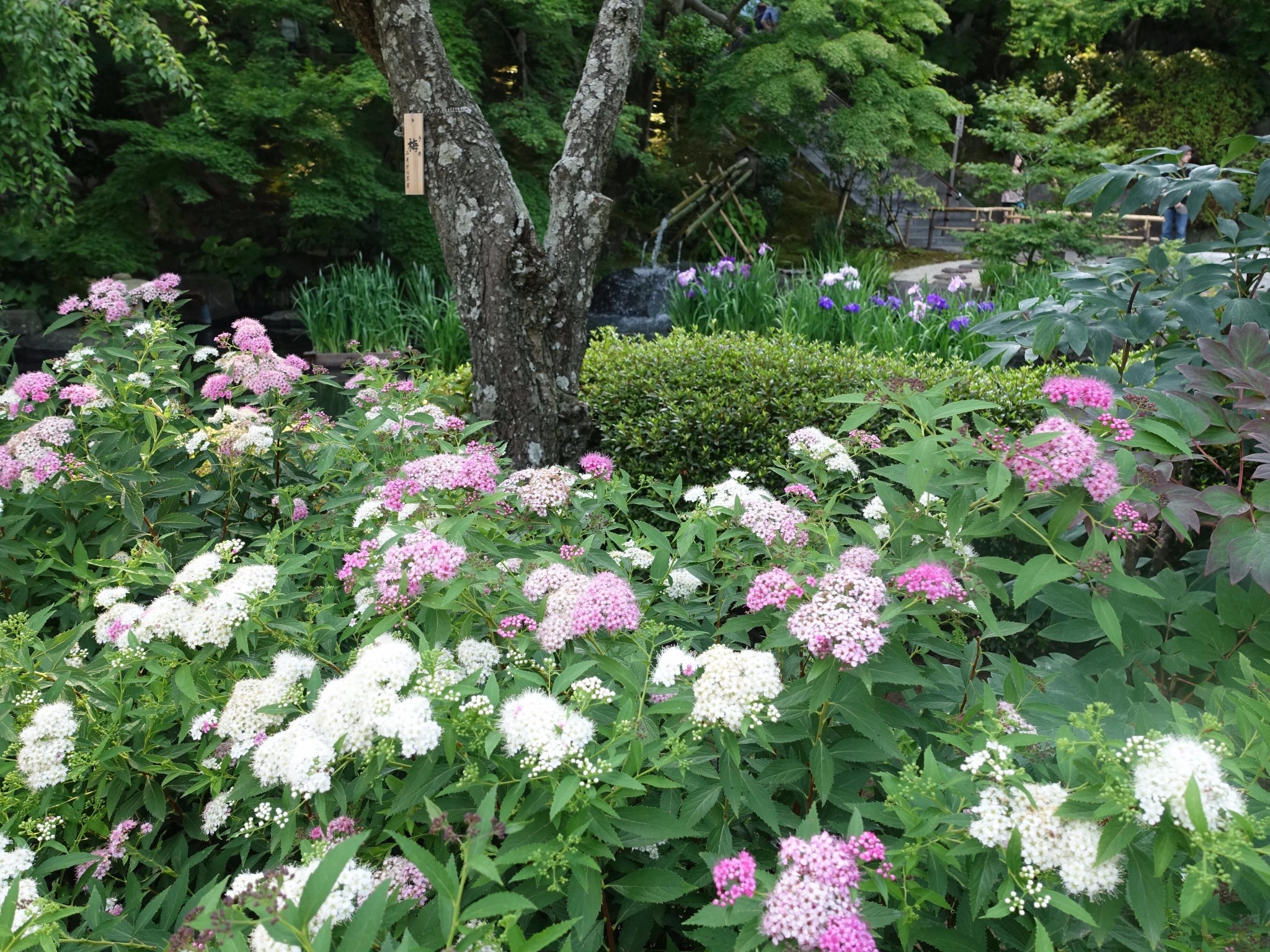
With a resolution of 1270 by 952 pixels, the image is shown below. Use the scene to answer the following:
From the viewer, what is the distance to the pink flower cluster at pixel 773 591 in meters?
1.10

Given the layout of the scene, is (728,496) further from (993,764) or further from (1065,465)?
(993,764)

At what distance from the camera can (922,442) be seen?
1197 millimetres

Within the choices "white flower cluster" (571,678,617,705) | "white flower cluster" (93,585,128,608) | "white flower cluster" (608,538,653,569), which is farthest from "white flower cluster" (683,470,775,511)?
"white flower cluster" (93,585,128,608)

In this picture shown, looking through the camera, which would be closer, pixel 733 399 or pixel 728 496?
pixel 728 496

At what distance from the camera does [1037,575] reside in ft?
3.48

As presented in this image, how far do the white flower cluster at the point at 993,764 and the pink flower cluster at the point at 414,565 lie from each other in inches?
27.2

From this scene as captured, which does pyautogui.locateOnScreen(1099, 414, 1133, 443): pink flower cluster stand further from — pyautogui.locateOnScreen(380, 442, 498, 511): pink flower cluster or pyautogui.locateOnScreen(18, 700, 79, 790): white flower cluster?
pyautogui.locateOnScreen(18, 700, 79, 790): white flower cluster

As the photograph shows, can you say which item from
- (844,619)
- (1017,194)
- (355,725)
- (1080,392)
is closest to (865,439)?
(1080,392)

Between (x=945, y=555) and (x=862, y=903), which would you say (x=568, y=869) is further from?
(x=945, y=555)

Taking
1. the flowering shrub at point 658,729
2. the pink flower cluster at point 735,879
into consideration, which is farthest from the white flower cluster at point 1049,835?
the pink flower cluster at point 735,879

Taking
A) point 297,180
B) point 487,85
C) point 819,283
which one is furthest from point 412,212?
point 819,283

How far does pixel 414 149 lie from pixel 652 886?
2.56 metres

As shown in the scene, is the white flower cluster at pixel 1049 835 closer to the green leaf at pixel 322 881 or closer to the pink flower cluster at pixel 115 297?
the green leaf at pixel 322 881

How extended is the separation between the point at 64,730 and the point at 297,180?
6522 mm
